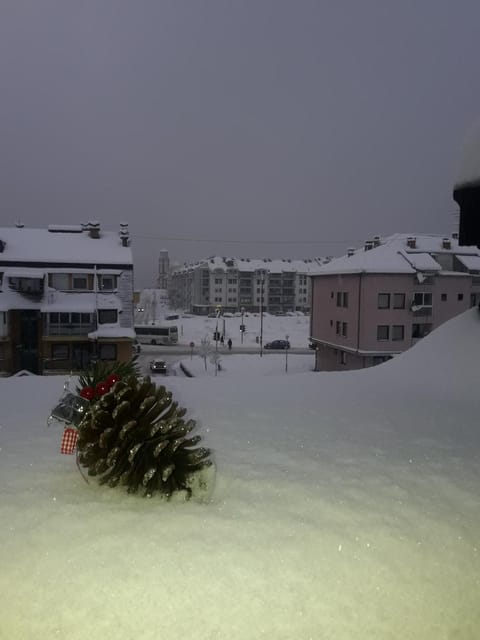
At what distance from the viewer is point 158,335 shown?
103 ft

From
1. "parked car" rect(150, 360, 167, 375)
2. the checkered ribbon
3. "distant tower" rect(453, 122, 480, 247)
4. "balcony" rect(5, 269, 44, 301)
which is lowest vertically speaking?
"parked car" rect(150, 360, 167, 375)

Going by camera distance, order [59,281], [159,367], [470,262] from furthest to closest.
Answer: [470,262], [159,367], [59,281]

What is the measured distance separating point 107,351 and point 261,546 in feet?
53.1

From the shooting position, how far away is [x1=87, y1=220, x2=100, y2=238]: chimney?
18.5m

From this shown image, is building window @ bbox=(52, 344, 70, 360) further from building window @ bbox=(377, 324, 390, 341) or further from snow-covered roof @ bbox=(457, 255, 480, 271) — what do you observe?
snow-covered roof @ bbox=(457, 255, 480, 271)

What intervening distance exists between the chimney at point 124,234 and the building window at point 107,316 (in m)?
2.75

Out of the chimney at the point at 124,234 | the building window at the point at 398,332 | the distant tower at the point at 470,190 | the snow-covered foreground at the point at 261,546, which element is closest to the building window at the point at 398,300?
the building window at the point at 398,332

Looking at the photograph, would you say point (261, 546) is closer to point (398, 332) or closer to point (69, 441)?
point (69, 441)

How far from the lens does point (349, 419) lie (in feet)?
12.1

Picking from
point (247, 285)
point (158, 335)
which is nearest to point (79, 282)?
point (158, 335)

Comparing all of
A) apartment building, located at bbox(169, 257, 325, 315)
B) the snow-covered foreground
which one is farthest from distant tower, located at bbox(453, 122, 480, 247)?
apartment building, located at bbox(169, 257, 325, 315)

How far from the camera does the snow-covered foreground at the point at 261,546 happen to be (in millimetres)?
1449

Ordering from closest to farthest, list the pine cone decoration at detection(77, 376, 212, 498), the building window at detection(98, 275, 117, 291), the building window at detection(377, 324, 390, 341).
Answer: the pine cone decoration at detection(77, 376, 212, 498) → the building window at detection(98, 275, 117, 291) → the building window at detection(377, 324, 390, 341)

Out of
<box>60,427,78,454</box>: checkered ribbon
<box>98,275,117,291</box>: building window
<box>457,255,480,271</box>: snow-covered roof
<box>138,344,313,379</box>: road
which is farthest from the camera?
<box>138,344,313,379</box>: road
